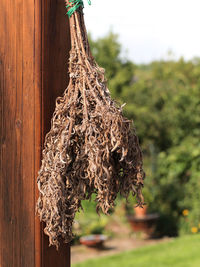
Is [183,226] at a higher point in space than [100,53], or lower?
lower

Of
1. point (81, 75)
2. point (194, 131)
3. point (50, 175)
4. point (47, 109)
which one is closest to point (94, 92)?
point (81, 75)

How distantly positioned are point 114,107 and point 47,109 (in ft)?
1.20

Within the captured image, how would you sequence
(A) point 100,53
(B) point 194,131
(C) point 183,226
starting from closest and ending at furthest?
(C) point 183,226 → (B) point 194,131 → (A) point 100,53

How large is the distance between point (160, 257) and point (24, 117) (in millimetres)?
5043

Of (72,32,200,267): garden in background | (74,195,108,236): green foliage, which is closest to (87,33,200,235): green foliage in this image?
(72,32,200,267): garden in background

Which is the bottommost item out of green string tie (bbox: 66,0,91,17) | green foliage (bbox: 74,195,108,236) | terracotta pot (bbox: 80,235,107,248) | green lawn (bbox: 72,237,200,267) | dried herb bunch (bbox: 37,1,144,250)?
green lawn (bbox: 72,237,200,267)

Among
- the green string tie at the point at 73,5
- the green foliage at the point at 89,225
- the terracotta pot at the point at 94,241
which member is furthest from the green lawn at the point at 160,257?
the green string tie at the point at 73,5

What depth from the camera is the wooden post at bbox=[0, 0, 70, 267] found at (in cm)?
168

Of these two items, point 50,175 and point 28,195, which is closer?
point 50,175

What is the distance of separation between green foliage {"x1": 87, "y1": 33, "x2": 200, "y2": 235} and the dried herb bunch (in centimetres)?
653

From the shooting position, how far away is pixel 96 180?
146 cm

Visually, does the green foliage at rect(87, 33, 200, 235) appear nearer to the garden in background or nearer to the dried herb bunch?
the garden in background

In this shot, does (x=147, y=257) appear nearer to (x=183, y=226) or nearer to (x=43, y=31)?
(x=183, y=226)

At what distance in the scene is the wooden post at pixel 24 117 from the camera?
1.68 meters
